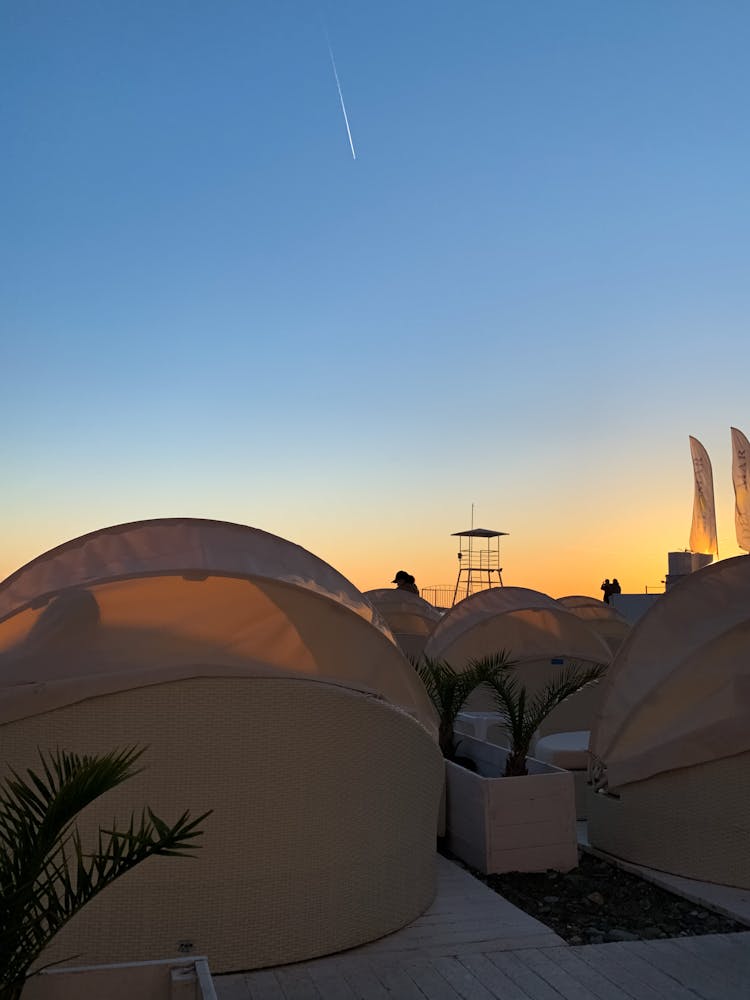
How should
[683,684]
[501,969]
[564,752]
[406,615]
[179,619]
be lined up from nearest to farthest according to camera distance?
[501,969] → [179,619] → [683,684] → [564,752] → [406,615]

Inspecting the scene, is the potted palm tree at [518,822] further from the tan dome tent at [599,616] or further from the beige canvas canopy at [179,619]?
the tan dome tent at [599,616]

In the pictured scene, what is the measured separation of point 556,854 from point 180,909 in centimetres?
369

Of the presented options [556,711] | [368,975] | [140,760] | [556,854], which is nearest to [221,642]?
[140,760]

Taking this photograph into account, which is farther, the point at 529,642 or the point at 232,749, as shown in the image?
the point at 529,642

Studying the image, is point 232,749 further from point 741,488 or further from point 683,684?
point 741,488

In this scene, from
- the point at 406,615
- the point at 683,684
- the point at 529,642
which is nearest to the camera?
the point at 683,684

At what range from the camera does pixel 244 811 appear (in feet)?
17.7

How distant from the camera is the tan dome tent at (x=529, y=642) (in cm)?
1345

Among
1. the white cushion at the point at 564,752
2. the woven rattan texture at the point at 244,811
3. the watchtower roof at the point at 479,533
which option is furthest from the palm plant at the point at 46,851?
the watchtower roof at the point at 479,533

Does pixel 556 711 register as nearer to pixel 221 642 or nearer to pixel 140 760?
pixel 221 642

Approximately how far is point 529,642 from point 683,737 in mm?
6771

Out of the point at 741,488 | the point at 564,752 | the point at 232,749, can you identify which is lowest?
the point at 232,749

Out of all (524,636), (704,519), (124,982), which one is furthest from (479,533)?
(124,982)

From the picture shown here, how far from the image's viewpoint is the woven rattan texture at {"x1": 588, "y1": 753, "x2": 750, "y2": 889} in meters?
7.35
